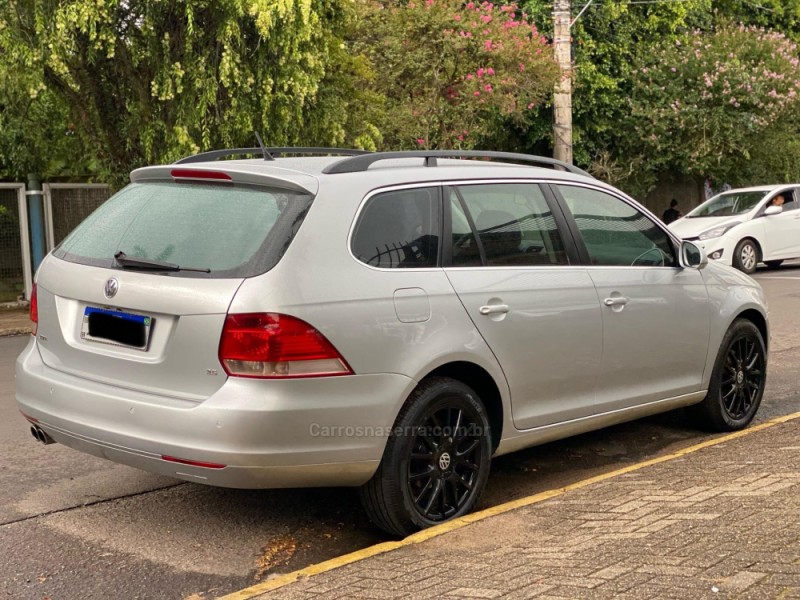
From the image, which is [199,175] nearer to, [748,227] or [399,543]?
[399,543]

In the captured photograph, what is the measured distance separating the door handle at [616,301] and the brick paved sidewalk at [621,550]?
0.98m

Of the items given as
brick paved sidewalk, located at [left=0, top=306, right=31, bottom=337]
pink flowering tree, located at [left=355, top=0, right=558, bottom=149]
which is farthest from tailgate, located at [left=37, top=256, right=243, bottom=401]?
pink flowering tree, located at [left=355, top=0, right=558, bottom=149]

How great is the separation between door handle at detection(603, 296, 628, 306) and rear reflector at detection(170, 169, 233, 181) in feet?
6.89

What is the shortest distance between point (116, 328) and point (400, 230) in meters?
1.30

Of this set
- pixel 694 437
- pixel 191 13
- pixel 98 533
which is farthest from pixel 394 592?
pixel 191 13

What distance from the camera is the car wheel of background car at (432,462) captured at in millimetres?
4422

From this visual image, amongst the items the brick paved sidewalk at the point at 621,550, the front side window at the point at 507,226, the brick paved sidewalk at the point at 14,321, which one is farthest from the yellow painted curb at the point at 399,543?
the brick paved sidewalk at the point at 14,321

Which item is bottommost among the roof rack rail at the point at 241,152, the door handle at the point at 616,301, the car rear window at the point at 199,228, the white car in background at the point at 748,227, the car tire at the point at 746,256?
the car tire at the point at 746,256

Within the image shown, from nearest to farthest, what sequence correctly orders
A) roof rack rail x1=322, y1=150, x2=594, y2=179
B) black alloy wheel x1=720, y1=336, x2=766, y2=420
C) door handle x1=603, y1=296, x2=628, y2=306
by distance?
roof rack rail x1=322, y1=150, x2=594, y2=179
door handle x1=603, y1=296, x2=628, y2=306
black alloy wheel x1=720, y1=336, x2=766, y2=420

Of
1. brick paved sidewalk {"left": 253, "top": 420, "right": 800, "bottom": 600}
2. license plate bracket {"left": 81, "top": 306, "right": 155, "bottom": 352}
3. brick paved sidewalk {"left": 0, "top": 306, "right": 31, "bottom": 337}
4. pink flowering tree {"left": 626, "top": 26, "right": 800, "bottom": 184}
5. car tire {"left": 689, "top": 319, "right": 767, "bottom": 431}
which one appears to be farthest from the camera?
pink flowering tree {"left": 626, "top": 26, "right": 800, "bottom": 184}

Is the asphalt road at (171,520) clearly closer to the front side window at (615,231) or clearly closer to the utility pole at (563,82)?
the front side window at (615,231)

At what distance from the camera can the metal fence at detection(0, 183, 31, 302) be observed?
1597cm

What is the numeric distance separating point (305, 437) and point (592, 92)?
72.6 feet

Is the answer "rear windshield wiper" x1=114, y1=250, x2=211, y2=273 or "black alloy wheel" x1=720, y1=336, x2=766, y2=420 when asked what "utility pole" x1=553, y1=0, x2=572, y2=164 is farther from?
"rear windshield wiper" x1=114, y1=250, x2=211, y2=273
